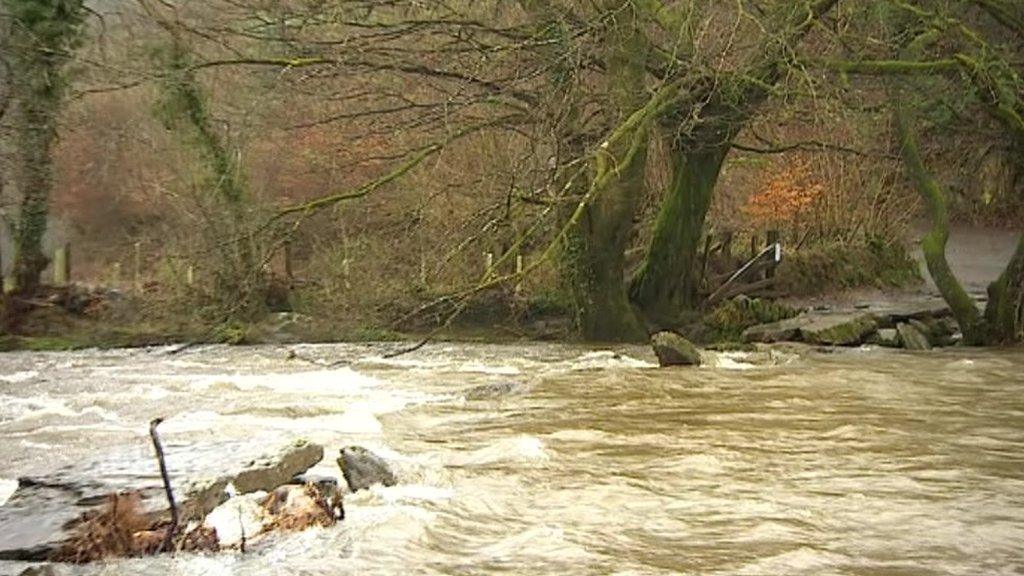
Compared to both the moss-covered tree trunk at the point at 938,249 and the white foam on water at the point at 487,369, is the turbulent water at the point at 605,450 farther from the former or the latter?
the moss-covered tree trunk at the point at 938,249

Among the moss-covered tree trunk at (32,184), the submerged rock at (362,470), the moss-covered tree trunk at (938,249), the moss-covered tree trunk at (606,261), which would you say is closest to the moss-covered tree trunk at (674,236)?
the moss-covered tree trunk at (606,261)

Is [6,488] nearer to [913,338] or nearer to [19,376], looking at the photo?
[19,376]

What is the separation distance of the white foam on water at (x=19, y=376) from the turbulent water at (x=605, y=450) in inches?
2.0

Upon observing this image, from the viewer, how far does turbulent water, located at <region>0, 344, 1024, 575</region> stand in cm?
603

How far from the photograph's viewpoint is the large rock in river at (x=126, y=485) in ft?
18.8

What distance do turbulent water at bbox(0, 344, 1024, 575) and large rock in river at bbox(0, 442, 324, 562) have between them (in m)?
0.17

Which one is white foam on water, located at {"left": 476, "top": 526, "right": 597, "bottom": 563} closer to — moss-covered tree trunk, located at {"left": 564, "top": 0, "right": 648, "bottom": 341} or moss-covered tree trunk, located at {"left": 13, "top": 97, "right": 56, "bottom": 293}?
moss-covered tree trunk, located at {"left": 564, "top": 0, "right": 648, "bottom": 341}

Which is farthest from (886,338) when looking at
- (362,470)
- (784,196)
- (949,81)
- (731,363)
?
(362,470)

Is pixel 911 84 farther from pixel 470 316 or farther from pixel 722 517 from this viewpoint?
pixel 722 517

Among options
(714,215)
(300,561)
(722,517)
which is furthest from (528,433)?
(714,215)

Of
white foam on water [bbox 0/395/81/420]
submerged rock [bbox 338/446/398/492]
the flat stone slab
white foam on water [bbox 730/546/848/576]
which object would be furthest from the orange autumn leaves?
white foam on water [bbox 730/546/848/576]

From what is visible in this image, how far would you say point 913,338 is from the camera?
1841 centimetres

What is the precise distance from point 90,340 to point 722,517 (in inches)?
601

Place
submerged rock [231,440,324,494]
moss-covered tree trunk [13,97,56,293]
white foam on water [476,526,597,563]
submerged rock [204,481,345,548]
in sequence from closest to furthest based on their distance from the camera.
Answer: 1. white foam on water [476,526,597,563]
2. submerged rock [204,481,345,548]
3. submerged rock [231,440,324,494]
4. moss-covered tree trunk [13,97,56,293]
